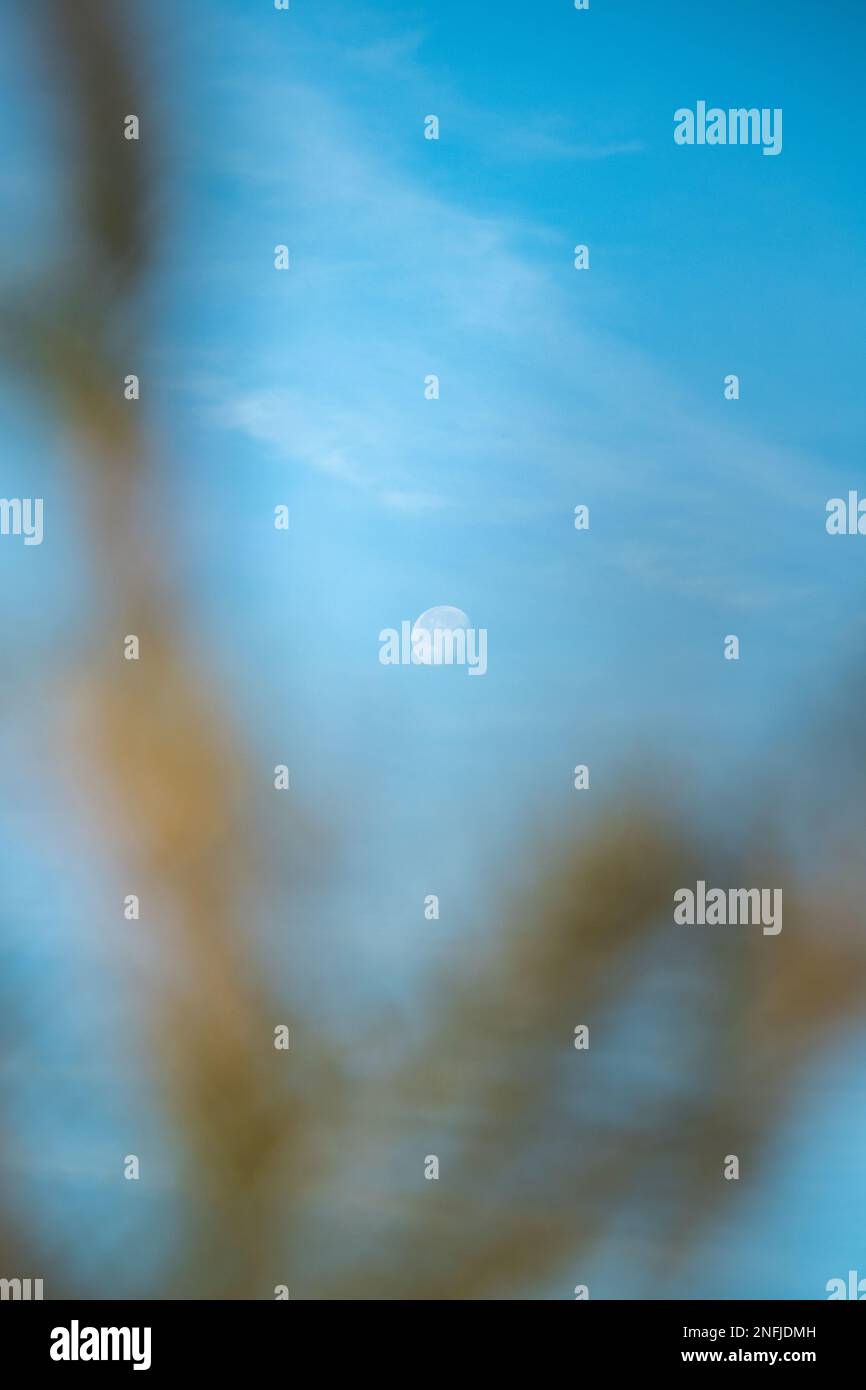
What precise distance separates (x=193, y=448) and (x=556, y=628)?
0.99 meters

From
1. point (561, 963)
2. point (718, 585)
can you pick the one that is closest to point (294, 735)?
point (561, 963)

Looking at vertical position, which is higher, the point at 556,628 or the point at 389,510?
the point at 389,510

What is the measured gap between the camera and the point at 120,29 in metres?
3.86

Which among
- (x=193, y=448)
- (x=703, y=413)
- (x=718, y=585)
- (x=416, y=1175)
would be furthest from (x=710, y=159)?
(x=416, y=1175)

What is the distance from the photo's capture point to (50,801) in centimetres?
387

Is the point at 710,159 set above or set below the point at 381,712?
above

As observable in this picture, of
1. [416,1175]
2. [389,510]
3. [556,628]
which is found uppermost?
[389,510]

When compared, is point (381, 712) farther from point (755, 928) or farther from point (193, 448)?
point (755, 928)

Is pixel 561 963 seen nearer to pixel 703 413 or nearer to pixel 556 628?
pixel 556 628

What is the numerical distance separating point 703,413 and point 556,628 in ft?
2.10

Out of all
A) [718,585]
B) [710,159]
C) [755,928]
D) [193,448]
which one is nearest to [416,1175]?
[755,928]

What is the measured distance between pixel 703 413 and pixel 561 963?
1.39 m

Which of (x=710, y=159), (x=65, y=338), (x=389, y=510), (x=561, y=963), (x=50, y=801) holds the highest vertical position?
(x=710, y=159)

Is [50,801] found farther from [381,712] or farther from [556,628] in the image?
[556,628]
